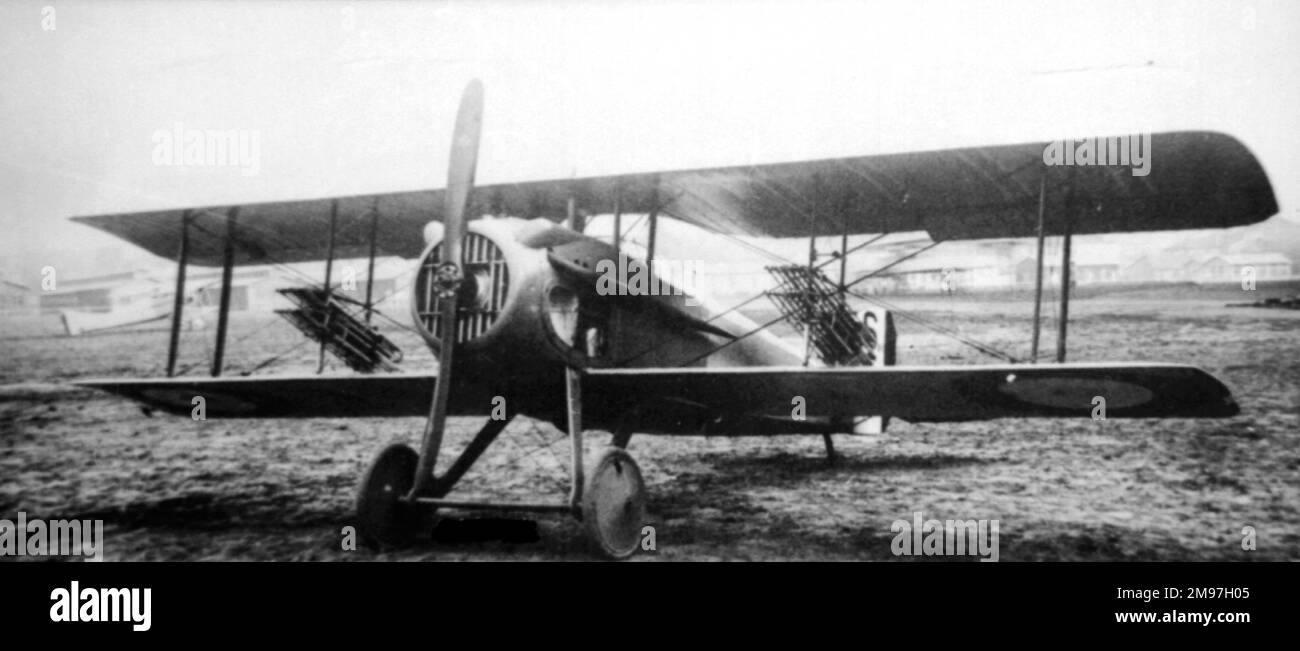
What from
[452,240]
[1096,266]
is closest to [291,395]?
[452,240]

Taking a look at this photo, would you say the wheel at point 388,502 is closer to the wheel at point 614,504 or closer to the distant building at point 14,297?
the wheel at point 614,504

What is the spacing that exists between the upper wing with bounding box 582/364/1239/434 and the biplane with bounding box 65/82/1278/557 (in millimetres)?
13

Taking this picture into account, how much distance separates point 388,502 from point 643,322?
1408 mm

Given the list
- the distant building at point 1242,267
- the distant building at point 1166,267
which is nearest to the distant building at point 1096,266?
the distant building at point 1166,267

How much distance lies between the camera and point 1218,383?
280cm

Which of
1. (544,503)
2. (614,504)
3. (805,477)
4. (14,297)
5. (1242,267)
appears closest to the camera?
(544,503)

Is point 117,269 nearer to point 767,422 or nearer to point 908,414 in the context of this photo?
point 767,422

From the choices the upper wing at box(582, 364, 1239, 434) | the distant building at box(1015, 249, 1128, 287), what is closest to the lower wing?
the upper wing at box(582, 364, 1239, 434)

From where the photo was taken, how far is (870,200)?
4.30m

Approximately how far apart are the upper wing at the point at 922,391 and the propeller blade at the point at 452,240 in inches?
26.3

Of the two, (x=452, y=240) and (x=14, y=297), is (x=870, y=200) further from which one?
(x=14, y=297)

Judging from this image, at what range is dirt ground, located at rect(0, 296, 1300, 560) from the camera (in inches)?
131
